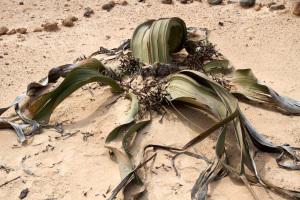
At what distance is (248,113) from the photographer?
271 centimetres

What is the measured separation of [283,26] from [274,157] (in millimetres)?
1772

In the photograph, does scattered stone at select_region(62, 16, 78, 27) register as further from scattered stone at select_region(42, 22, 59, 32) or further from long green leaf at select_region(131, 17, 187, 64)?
long green leaf at select_region(131, 17, 187, 64)

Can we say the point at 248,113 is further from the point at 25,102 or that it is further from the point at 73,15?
the point at 73,15

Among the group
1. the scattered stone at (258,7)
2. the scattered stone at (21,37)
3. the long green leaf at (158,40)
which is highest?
the long green leaf at (158,40)

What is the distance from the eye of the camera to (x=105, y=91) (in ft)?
9.53

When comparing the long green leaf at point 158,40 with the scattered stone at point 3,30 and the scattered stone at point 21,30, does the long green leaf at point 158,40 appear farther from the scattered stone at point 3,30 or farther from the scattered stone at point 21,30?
the scattered stone at point 3,30

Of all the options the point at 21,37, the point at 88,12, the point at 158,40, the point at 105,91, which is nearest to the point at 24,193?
the point at 105,91

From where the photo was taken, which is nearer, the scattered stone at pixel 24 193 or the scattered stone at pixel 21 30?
the scattered stone at pixel 24 193

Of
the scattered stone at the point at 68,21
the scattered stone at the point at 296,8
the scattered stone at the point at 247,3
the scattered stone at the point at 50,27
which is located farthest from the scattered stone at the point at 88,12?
the scattered stone at the point at 296,8

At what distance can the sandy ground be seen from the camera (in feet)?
7.41

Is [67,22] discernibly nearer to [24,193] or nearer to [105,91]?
[105,91]

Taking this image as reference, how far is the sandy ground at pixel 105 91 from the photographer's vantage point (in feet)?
7.41

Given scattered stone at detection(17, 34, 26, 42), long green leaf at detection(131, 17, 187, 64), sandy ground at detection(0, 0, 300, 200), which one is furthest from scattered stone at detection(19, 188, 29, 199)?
scattered stone at detection(17, 34, 26, 42)

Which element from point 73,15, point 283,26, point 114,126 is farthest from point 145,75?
point 73,15
